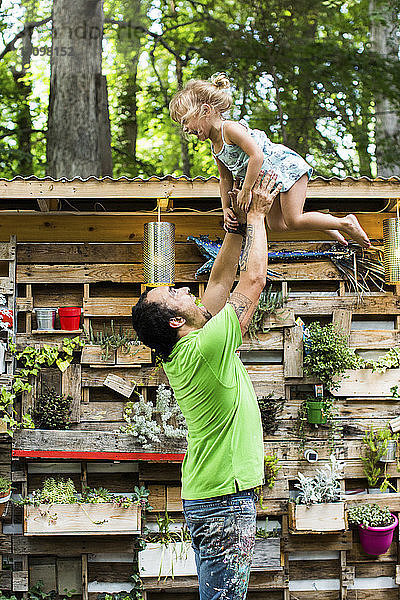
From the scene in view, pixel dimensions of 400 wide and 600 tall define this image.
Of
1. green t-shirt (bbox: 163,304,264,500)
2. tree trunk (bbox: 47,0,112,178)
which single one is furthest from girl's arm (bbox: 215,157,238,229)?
tree trunk (bbox: 47,0,112,178)

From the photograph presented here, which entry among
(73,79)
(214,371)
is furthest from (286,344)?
(73,79)

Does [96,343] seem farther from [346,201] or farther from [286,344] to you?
[346,201]

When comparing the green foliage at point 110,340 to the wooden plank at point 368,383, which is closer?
the green foliage at point 110,340

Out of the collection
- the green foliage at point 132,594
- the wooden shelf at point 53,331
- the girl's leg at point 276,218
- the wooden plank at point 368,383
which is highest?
the girl's leg at point 276,218

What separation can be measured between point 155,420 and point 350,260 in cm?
187

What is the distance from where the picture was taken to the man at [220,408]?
265 cm

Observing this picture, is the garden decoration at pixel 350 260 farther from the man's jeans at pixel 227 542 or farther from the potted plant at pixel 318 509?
the man's jeans at pixel 227 542

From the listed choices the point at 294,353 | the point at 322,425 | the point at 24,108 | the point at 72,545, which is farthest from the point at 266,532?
the point at 24,108

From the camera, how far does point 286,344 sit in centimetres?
546

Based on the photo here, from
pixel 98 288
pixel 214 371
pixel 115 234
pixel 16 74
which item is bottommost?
pixel 214 371

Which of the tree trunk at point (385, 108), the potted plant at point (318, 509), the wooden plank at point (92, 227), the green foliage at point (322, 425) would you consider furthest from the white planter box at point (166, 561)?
the tree trunk at point (385, 108)

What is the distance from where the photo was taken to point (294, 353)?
5445mm

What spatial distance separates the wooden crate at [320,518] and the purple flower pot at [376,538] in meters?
0.24

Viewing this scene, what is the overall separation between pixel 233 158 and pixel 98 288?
2627 mm
